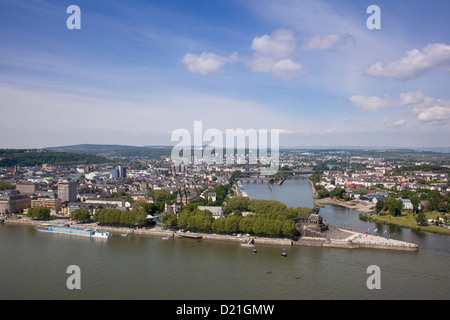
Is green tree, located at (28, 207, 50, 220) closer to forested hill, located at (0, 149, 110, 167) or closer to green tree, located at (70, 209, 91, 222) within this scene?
green tree, located at (70, 209, 91, 222)

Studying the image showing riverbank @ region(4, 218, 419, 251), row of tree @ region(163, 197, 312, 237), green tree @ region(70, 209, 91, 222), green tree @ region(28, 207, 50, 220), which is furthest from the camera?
green tree @ region(28, 207, 50, 220)

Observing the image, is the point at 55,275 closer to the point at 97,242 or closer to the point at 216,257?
the point at 97,242

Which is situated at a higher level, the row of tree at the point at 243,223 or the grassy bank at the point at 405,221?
the row of tree at the point at 243,223

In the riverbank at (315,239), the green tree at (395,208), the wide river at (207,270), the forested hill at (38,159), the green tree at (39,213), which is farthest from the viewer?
the forested hill at (38,159)

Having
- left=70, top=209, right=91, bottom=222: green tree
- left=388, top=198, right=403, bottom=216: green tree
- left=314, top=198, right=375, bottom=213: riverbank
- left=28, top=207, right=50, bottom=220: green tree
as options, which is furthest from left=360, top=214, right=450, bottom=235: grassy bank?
left=28, top=207, right=50, bottom=220: green tree

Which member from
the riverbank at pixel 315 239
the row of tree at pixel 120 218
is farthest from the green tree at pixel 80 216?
the riverbank at pixel 315 239

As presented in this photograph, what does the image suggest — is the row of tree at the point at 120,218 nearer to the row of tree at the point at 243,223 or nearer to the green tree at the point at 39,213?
the row of tree at the point at 243,223
